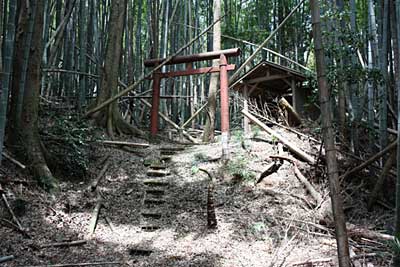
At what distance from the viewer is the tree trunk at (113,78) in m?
7.39

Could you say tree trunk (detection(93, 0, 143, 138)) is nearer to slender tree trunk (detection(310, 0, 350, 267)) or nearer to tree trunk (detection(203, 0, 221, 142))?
tree trunk (detection(203, 0, 221, 142))

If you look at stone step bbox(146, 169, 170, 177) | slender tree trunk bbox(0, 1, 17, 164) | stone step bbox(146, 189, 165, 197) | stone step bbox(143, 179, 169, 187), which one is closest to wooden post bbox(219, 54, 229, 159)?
stone step bbox(146, 169, 170, 177)

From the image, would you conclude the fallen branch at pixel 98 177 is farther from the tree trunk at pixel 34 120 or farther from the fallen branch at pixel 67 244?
the fallen branch at pixel 67 244

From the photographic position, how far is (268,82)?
10281 mm

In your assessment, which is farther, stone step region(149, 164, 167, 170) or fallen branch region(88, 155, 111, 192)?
stone step region(149, 164, 167, 170)

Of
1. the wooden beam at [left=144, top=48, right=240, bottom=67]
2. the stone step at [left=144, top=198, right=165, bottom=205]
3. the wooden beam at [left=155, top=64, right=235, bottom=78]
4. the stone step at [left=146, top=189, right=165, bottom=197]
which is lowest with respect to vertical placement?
the stone step at [left=144, top=198, right=165, bottom=205]

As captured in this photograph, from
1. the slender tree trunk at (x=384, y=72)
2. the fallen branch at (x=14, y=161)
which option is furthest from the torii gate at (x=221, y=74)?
the fallen branch at (x=14, y=161)

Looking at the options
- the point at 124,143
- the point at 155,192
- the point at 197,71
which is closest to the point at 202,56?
the point at 197,71

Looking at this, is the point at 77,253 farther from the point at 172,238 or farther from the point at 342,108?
the point at 342,108

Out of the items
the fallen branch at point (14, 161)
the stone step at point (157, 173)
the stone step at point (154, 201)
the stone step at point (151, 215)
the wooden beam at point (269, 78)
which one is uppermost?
the wooden beam at point (269, 78)

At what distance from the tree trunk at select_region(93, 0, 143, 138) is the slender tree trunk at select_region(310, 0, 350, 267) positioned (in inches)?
218

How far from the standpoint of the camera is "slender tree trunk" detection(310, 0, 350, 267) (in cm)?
219

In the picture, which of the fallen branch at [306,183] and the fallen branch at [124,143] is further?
the fallen branch at [124,143]

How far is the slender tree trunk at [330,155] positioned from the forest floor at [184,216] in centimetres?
138
